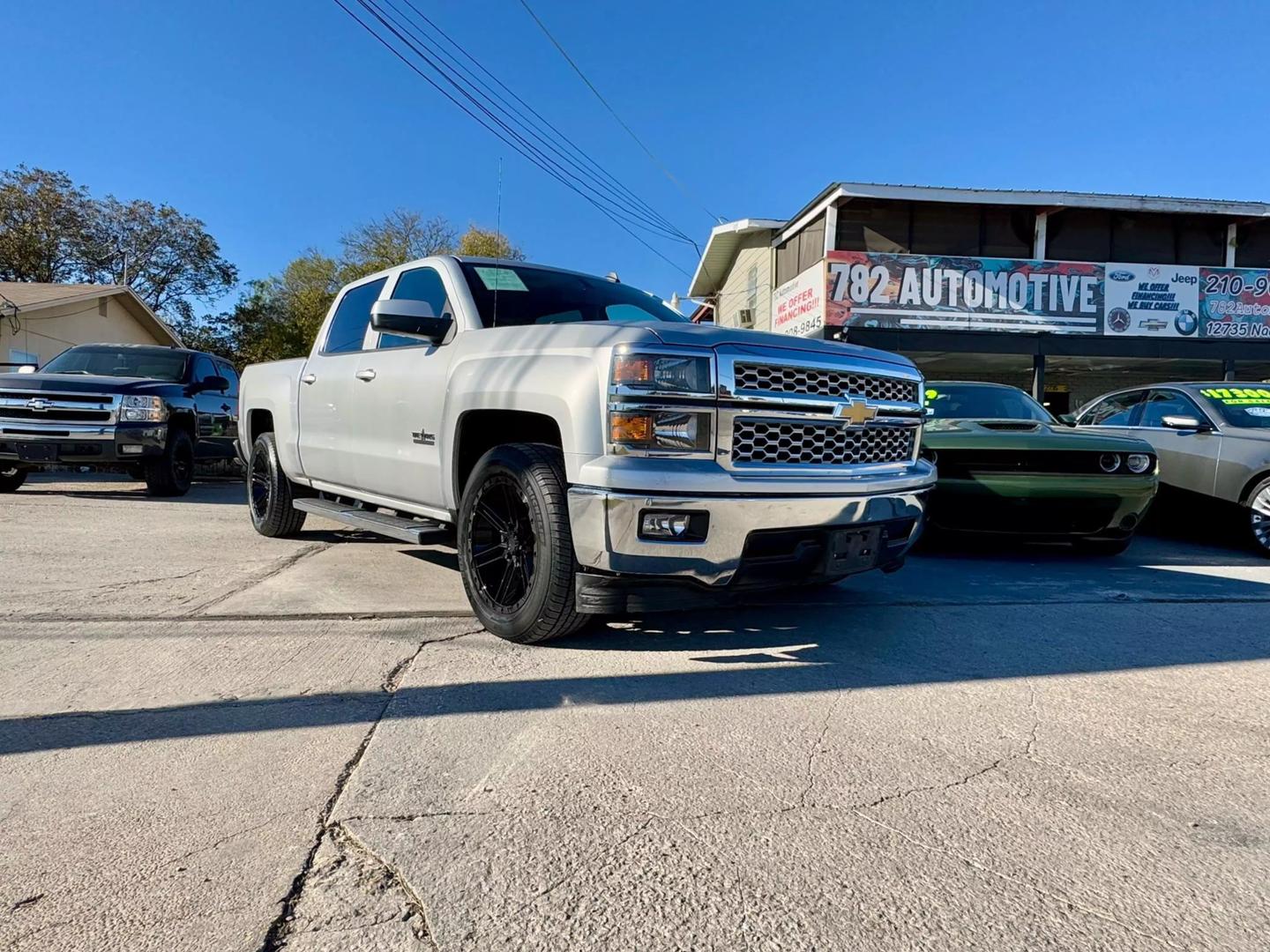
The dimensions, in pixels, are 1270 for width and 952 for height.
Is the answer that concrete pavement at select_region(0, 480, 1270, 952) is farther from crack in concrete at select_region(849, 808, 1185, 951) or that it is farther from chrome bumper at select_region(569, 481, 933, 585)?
chrome bumper at select_region(569, 481, 933, 585)

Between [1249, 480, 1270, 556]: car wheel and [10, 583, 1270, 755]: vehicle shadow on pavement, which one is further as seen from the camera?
[1249, 480, 1270, 556]: car wheel

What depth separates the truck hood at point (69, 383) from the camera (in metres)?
8.55

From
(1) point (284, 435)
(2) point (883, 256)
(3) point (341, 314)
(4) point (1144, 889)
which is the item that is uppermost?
(2) point (883, 256)

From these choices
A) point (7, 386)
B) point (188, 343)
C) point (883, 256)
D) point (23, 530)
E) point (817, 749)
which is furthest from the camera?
point (188, 343)

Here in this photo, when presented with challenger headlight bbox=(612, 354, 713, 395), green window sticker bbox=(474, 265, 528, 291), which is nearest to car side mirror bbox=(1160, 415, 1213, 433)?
challenger headlight bbox=(612, 354, 713, 395)

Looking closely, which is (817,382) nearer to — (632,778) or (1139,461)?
(632,778)

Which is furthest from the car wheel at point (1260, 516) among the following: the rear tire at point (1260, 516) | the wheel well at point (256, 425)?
the wheel well at point (256, 425)

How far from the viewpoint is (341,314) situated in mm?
5676

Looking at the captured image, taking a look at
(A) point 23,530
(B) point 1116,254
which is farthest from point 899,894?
(B) point 1116,254

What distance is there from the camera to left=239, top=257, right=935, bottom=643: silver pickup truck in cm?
299

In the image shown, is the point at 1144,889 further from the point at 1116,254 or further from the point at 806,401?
the point at 1116,254

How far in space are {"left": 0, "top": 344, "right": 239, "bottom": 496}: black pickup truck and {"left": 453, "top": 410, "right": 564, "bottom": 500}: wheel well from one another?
684 cm

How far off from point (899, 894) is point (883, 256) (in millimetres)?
17657

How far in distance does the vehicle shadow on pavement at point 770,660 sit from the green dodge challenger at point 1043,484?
1.25m
